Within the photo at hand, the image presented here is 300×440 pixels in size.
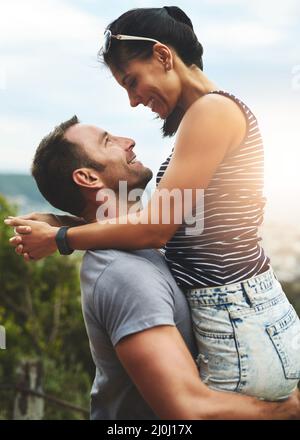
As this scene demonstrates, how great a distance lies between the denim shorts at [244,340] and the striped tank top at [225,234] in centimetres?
5

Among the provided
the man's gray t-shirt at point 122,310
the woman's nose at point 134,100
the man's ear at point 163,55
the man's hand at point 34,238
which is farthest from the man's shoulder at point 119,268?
the man's ear at point 163,55

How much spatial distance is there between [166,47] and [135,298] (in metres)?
0.90

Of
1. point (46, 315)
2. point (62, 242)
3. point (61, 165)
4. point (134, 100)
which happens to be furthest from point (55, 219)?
point (46, 315)

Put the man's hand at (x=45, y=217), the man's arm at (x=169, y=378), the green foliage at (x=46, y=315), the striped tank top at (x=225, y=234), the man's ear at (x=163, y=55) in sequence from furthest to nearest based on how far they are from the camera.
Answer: the green foliage at (x=46, y=315) → the man's hand at (x=45, y=217) → the man's ear at (x=163, y=55) → the striped tank top at (x=225, y=234) → the man's arm at (x=169, y=378)

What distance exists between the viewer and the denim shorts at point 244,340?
85.8 inches

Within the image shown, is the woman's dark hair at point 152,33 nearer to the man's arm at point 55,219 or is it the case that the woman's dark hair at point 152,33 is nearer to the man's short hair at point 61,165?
the man's short hair at point 61,165

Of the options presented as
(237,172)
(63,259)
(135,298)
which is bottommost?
(63,259)

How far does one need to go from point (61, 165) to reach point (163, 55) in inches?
21.3

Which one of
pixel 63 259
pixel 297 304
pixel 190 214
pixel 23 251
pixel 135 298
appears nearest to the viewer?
pixel 135 298

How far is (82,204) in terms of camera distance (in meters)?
2.52

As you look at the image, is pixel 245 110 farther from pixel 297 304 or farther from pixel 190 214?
pixel 297 304

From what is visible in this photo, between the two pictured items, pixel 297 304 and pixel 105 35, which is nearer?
pixel 105 35

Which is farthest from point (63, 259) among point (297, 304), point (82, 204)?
point (82, 204)

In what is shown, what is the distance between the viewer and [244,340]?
2178 millimetres
